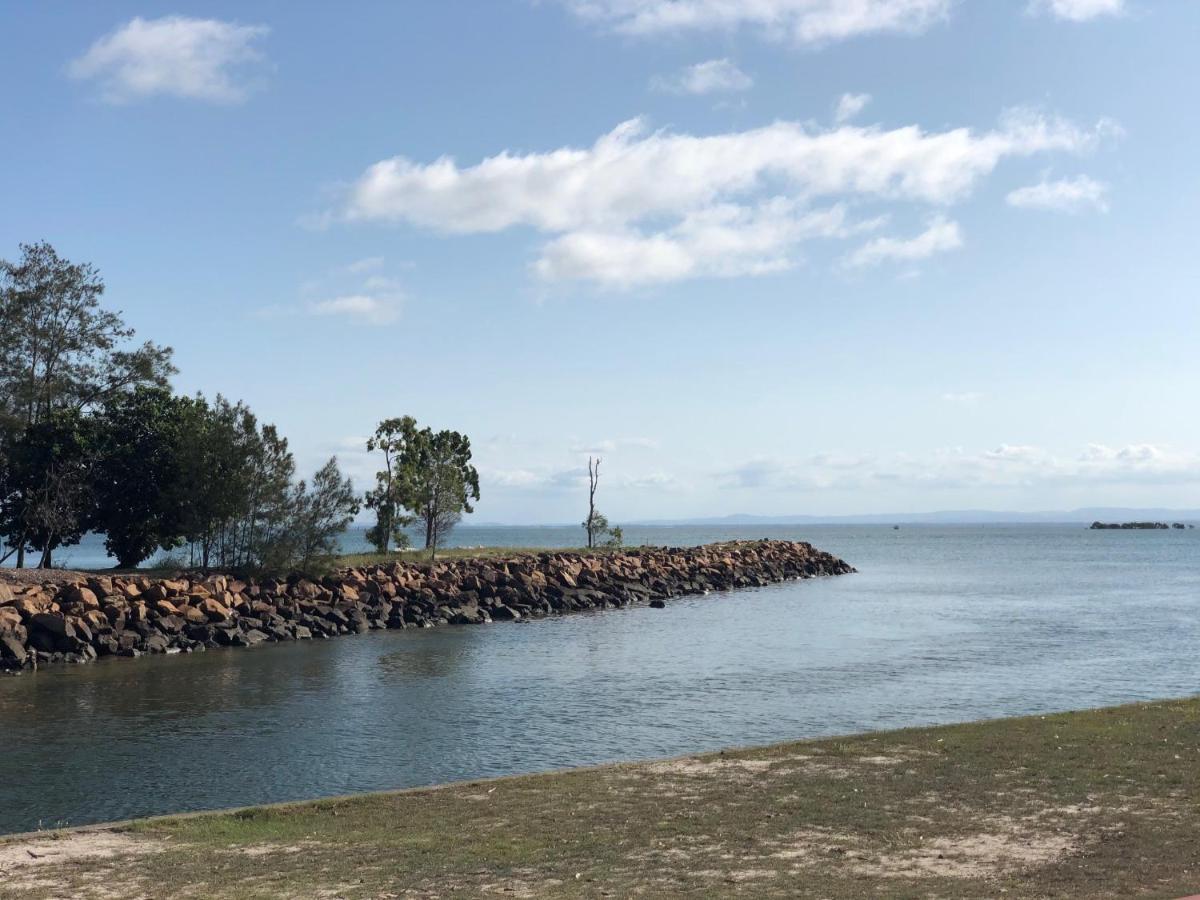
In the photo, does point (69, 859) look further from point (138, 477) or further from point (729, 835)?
point (138, 477)

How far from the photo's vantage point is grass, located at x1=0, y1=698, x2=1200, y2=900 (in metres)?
10.4

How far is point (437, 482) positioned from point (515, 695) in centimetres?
4643

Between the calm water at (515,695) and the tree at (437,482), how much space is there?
2186 cm

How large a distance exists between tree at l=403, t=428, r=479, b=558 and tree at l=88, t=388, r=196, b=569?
19.6m

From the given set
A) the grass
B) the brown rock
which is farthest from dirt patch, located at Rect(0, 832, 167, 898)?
the brown rock

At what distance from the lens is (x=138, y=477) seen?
52094 millimetres

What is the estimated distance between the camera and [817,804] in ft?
45.1

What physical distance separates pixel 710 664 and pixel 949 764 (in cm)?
1936

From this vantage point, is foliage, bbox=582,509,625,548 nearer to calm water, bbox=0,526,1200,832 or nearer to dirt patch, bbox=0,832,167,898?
calm water, bbox=0,526,1200,832

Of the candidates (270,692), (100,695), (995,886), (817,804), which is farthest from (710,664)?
(995,886)

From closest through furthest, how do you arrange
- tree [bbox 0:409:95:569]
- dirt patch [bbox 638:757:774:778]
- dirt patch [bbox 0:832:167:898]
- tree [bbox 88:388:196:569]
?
1. dirt patch [bbox 0:832:167:898]
2. dirt patch [bbox 638:757:774:778]
3. tree [bbox 0:409:95:569]
4. tree [bbox 88:388:196:569]

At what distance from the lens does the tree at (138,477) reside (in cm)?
5119

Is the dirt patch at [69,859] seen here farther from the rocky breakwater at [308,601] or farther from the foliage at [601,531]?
the foliage at [601,531]

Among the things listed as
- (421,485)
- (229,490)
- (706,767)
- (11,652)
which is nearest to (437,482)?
(421,485)
